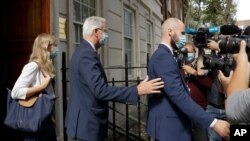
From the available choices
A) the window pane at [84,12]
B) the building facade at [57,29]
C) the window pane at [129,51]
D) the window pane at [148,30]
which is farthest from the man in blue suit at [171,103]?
the window pane at [148,30]

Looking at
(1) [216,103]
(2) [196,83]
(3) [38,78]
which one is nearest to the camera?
(3) [38,78]

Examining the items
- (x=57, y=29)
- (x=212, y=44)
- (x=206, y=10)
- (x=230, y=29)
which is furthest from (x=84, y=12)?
(x=206, y=10)

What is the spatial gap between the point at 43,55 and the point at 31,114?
2.02 ft

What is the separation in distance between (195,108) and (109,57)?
5.62 meters

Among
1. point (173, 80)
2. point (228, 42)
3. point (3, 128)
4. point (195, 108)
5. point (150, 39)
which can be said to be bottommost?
point (3, 128)

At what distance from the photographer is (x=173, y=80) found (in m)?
3.44

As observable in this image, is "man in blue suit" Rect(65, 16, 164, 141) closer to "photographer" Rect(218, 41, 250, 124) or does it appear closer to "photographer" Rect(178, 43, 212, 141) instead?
"photographer" Rect(218, 41, 250, 124)

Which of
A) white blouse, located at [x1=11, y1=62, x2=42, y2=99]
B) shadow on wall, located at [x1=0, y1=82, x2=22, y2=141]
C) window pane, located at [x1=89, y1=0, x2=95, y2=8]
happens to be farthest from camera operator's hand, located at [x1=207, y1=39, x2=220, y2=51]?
window pane, located at [x1=89, y1=0, x2=95, y2=8]

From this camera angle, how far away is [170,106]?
3561 mm

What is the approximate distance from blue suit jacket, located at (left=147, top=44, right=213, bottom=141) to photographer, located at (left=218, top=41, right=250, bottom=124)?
3.94 ft

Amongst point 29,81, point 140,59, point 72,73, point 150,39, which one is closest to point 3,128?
point 29,81

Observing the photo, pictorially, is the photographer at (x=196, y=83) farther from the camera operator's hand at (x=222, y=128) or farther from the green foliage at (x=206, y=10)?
the green foliage at (x=206, y=10)

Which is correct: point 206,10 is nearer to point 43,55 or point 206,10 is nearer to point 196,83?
point 196,83

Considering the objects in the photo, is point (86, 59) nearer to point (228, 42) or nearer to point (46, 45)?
point (46, 45)
